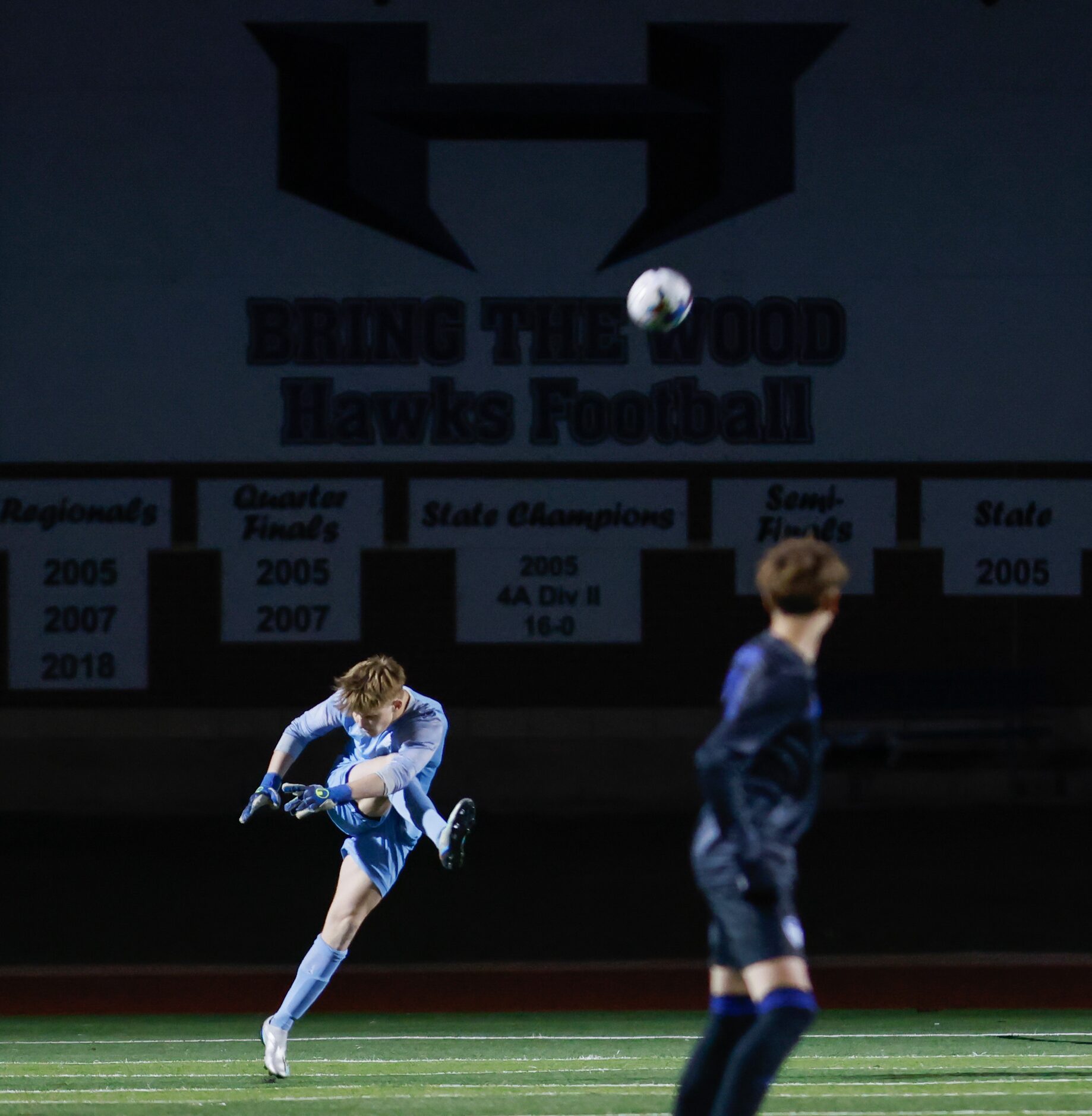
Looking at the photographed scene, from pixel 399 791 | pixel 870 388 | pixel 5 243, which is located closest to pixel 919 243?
pixel 870 388

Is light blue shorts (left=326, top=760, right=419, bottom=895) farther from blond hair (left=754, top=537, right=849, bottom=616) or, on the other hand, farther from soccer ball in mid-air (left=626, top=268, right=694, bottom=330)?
soccer ball in mid-air (left=626, top=268, right=694, bottom=330)

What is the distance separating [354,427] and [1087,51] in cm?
793

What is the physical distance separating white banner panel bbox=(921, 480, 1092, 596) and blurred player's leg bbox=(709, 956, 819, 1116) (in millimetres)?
14050

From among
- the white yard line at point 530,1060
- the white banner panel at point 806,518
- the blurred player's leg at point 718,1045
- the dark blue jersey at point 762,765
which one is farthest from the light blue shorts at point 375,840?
the white banner panel at point 806,518

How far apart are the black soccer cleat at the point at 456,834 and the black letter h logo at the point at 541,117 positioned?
11.2 metres

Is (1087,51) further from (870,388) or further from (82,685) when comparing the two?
(82,685)

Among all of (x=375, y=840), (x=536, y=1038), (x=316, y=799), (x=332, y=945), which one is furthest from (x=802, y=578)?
(x=536, y=1038)

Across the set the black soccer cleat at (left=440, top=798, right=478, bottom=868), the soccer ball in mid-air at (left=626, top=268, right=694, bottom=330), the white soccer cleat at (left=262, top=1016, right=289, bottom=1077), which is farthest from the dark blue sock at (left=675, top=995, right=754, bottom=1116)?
the soccer ball in mid-air at (left=626, top=268, right=694, bottom=330)

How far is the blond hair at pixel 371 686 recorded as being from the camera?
24.1ft

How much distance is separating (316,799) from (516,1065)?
5.64ft

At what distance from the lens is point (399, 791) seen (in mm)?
7660

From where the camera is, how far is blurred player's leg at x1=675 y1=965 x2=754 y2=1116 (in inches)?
188

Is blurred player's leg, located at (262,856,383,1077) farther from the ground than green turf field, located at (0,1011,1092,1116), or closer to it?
farther from the ground

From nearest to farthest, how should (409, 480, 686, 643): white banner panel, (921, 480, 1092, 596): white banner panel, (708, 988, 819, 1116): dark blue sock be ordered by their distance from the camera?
(708, 988, 819, 1116): dark blue sock < (409, 480, 686, 643): white banner panel < (921, 480, 1092, 596): white banner panel
